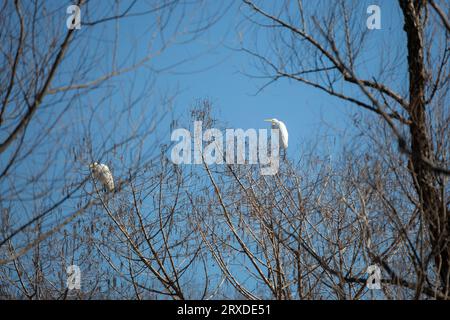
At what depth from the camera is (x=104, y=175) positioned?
4094 mm

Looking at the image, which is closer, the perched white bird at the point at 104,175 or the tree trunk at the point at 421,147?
the tree trunk at the point at 421,147

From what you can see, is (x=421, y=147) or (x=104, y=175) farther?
(x=104, y=175)

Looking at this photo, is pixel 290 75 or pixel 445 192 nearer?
pixel 445 192

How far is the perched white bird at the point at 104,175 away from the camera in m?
3.67

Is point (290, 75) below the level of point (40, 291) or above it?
above

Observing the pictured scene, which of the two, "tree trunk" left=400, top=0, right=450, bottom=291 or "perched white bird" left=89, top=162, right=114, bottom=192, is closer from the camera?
"tree trunk" left=400, top=0, right=450, bottom=291

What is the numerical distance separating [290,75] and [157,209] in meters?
1.60

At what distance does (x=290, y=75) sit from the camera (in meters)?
3.92

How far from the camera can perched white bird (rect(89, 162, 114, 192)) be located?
3674 mm
